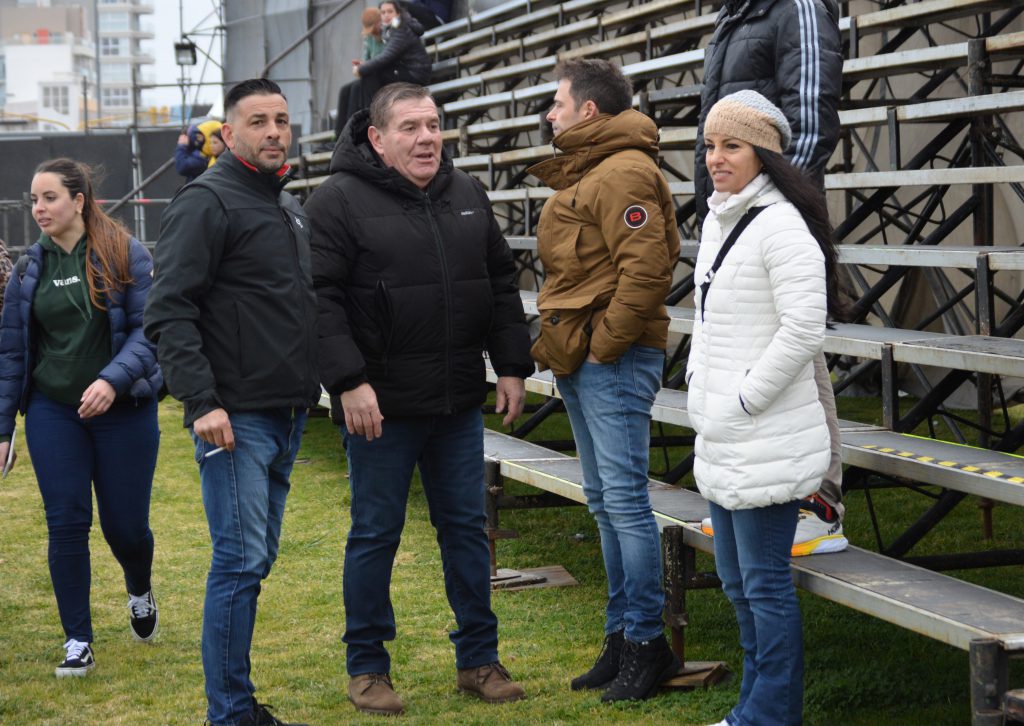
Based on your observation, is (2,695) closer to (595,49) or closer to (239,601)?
(239,601)

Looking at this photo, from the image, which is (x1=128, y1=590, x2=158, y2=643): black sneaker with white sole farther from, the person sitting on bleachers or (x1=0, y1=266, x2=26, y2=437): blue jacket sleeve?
the person sitting on bleachers

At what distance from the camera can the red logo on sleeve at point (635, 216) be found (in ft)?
13.8

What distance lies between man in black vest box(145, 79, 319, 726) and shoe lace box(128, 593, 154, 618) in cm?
142

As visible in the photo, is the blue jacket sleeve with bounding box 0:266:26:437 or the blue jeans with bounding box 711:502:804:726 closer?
the blue jeans with bounding box 711:502:804:726

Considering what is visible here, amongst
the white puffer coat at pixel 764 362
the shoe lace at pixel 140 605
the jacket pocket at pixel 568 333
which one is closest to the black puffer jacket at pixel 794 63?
the white puffer coat at pixel 764 362

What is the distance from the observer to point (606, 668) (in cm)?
459

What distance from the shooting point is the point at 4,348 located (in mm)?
4945

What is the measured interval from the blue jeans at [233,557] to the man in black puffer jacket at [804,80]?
1.49m

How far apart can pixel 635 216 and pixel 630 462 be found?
2.57ft

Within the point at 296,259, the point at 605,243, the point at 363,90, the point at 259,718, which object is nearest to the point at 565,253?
the point at 605,243

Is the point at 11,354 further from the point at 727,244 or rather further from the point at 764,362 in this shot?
the point at 764,362

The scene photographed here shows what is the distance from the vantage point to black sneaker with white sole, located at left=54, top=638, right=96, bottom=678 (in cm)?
501

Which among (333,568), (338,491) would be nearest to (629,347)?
(333,568)

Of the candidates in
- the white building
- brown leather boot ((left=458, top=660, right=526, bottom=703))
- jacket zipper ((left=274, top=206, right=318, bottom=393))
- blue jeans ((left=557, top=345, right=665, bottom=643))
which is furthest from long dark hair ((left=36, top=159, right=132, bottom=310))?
the white building
